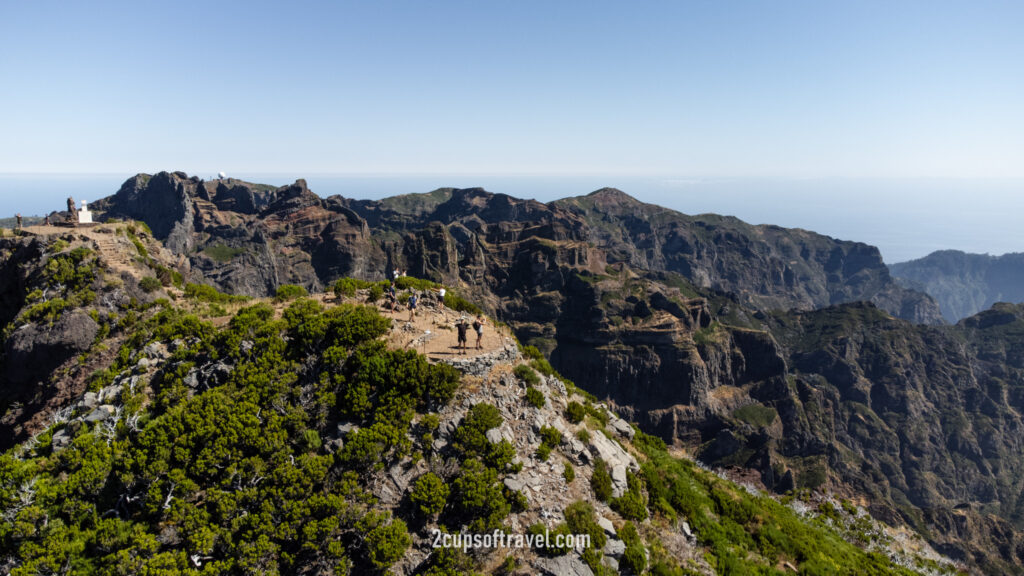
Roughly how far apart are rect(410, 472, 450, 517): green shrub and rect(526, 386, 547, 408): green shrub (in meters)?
6.99

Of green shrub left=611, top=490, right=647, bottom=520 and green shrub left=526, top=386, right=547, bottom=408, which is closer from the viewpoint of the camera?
green shrub left=611, top=490, right=647, bottom=520

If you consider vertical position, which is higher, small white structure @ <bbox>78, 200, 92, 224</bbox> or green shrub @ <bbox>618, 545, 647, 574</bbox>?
small white structure @ <bbox>78, 200, 92, 224</bbox>

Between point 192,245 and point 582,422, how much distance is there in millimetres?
194679

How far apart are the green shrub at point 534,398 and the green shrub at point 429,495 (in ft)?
22.9

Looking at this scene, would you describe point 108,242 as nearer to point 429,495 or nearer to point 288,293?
point 288,293

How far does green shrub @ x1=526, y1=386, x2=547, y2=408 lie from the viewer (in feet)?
82.7

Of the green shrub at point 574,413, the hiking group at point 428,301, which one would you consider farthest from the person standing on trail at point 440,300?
the green shrub at point 574,413

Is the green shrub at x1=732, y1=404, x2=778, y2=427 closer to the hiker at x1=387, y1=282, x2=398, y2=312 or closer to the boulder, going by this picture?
the hiker at x1=387, y1=282, x2=398, y2=312

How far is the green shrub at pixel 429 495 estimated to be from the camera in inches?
779

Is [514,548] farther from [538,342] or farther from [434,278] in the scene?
[434,278]

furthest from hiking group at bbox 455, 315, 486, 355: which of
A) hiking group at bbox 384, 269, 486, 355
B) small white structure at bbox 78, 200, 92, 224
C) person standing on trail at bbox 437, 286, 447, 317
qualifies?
small white structure at bbox 78, 200, 92, 224

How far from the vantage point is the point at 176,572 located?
1659 centimetres

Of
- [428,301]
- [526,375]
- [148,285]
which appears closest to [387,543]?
[526,375]

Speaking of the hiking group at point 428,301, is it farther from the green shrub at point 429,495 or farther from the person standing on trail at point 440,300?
the green shrub at point 429,495
